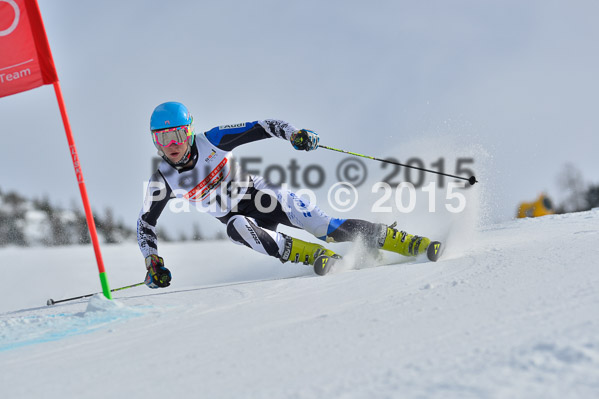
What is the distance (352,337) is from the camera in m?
2.07

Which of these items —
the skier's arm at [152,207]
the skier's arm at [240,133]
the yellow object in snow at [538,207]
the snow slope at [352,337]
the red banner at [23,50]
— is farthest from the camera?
the yellow object in snow at [538,207]

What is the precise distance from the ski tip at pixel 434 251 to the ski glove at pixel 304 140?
1.31 m

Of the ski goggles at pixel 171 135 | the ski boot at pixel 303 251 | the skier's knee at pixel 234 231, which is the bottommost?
the ski boot at pixel 303 251

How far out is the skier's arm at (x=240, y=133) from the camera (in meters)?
4.61

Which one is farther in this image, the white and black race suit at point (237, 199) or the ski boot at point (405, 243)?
the white and black race suit at point (237, 199)

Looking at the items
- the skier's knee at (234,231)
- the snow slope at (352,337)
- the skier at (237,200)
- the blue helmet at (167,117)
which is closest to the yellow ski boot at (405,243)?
the skier at (237,200)

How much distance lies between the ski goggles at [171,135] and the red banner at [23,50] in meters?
0.94

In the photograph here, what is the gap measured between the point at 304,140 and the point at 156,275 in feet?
5.91

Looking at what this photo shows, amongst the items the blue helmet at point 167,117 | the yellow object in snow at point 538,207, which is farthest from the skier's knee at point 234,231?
the yellow object in snow at point 538,207

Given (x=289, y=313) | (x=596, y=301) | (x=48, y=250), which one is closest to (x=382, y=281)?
(x=289, y=313)

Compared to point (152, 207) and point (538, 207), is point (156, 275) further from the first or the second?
point (538, 207)

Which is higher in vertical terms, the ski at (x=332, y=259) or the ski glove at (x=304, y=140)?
the ski glove at (x=304, y=140)

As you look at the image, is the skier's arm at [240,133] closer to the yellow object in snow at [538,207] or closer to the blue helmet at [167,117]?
the blue helmet at [167,117]

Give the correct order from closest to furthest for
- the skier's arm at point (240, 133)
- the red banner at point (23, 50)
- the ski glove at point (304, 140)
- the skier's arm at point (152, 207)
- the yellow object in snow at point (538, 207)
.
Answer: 1. the red banner at point (23, 50)
2. the ski glove at point (304, 140)
3. the skier's arm at point (240, 133)
4. the skier's arm at point (152, 207)
5. the yellow object in snow at point (538, 207)
